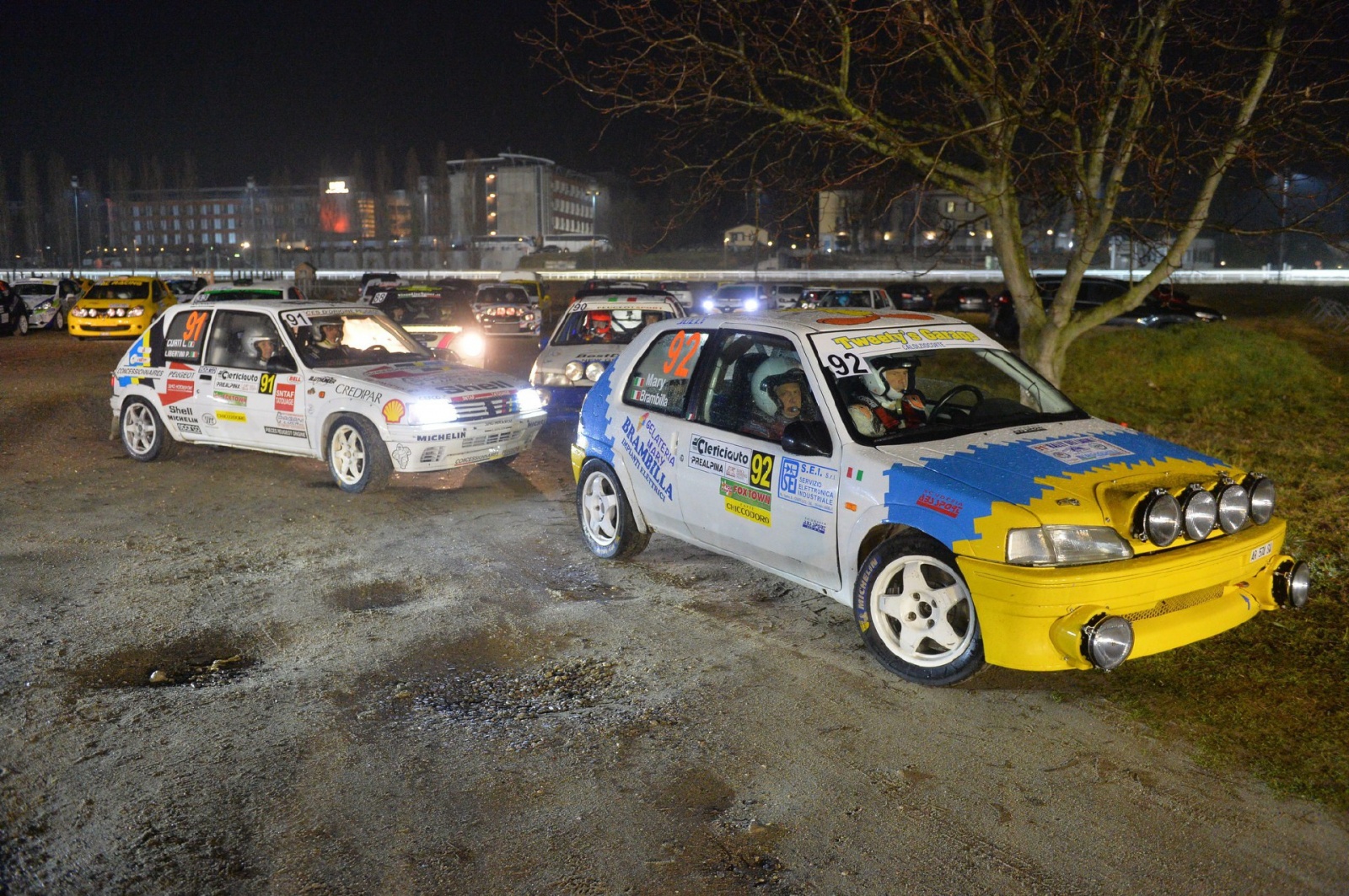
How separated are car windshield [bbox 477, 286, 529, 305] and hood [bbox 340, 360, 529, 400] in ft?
74.1

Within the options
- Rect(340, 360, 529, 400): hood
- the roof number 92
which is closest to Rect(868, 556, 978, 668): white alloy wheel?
the roof number 92

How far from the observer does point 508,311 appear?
31.5 meters

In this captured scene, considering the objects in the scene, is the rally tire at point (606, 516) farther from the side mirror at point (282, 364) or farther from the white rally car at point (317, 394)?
the side mirror at point (282, 364)

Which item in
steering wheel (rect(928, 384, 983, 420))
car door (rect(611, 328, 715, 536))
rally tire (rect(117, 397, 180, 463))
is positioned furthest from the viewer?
rally tire (rect(117, 397, 180, 463))

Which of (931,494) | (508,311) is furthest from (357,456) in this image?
(508,311)

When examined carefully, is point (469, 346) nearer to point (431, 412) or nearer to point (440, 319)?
point (440, 319)

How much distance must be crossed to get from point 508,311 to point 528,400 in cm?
2225

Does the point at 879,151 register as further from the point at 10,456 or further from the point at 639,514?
the point at 10,456

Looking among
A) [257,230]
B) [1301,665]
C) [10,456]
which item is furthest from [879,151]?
[257,230]

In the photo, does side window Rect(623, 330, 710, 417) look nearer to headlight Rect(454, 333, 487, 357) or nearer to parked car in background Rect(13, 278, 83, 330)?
headlight Rect(454, 333, 487, 357)

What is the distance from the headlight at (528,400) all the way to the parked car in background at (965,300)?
36348 mm

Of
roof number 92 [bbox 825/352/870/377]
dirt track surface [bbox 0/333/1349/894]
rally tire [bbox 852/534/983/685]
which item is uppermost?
roof number 92 [bbox 825/352/870/377]

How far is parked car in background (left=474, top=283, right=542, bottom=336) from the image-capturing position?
31.5 metres

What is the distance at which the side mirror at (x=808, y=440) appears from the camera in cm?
533
